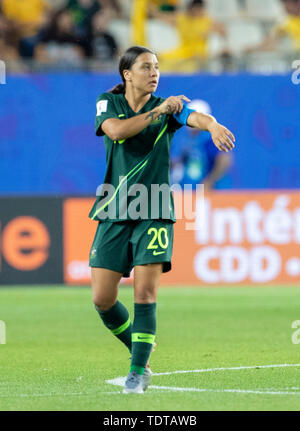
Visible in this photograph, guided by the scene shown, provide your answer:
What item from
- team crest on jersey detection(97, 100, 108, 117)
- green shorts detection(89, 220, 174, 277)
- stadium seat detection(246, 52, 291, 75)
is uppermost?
stadium seat detection(246, 52, 291, 75)

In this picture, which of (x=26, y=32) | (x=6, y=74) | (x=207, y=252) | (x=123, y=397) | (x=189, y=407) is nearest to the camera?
(x=189, y=407)

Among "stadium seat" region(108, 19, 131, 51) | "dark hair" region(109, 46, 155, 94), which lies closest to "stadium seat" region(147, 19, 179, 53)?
"stadium seat" region(108, 19, 131, 51)

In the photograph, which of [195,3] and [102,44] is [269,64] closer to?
[195,3]

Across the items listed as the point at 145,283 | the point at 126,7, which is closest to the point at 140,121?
the point at 145,283

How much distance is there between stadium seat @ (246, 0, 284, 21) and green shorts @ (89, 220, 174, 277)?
1465 centimetres

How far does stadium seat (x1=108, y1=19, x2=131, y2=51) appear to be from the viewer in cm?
1933

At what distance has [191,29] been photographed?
19.5 m

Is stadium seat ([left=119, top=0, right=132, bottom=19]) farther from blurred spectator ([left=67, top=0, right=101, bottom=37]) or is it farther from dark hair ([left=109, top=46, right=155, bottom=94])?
dark hair ([left=109, top=46, right=155, bottom=94])

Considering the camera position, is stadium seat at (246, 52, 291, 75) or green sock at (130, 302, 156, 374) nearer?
green sock at (130, 302, 156, 374)

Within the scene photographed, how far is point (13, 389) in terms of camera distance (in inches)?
260
